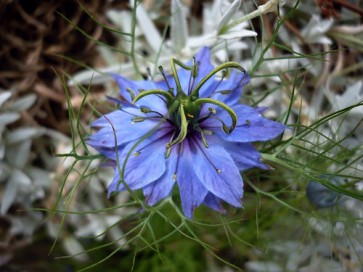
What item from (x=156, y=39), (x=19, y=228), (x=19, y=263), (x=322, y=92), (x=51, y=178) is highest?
(x=156, y=39)

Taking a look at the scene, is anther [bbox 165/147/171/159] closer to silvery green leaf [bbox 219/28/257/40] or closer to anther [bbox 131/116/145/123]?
anther [bbox 131/116/145/123]

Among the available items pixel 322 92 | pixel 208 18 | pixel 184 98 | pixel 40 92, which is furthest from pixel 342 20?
pixel 40 92

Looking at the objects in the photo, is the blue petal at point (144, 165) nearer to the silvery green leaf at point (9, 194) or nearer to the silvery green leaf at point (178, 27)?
the silvery green leaf at point (178, 27)

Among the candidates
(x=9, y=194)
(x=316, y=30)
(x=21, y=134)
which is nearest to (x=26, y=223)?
(x=9, y=194)

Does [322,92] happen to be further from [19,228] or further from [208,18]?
[19,228]

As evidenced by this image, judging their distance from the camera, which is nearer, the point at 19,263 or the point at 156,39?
the point at 156,39

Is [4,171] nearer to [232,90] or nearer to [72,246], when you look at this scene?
[72,246]
